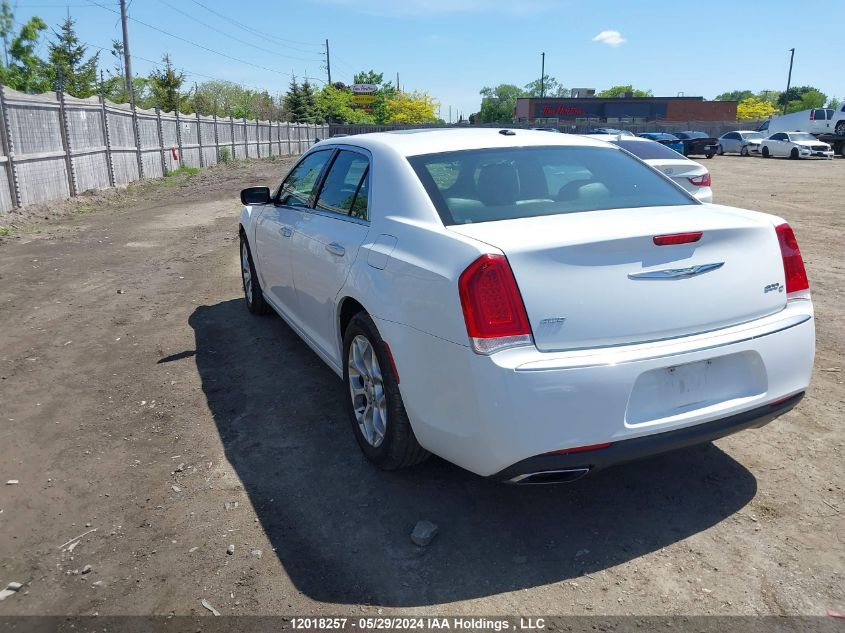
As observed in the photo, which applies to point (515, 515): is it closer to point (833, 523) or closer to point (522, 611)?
point (522, 611)

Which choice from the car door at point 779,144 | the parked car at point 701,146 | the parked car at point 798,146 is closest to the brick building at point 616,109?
the parked car at point 701,146

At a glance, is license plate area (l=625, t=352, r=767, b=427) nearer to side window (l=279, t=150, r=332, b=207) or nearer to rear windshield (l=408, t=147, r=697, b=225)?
rear windshield (l=408, t=147, r=697, b=225)

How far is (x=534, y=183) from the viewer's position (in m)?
3.61

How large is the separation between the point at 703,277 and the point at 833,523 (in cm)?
128

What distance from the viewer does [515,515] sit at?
3174 mm

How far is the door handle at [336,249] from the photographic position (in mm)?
3756

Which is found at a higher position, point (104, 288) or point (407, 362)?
point (407, 362)

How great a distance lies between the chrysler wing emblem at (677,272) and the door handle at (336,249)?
1636 millimetres

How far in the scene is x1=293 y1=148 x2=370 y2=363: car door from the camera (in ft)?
12.4

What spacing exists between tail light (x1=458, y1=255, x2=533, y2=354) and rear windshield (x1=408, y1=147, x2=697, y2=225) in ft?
1.71

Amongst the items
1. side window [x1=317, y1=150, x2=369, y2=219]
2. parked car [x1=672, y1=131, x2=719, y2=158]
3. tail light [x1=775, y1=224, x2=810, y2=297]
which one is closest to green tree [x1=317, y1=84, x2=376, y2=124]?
parked car [x1=672, y1=131, x2=719, y2=158]

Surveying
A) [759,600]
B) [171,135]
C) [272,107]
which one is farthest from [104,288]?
[272,107]

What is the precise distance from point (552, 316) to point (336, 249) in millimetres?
1593

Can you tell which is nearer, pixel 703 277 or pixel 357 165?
pixel 703 277
